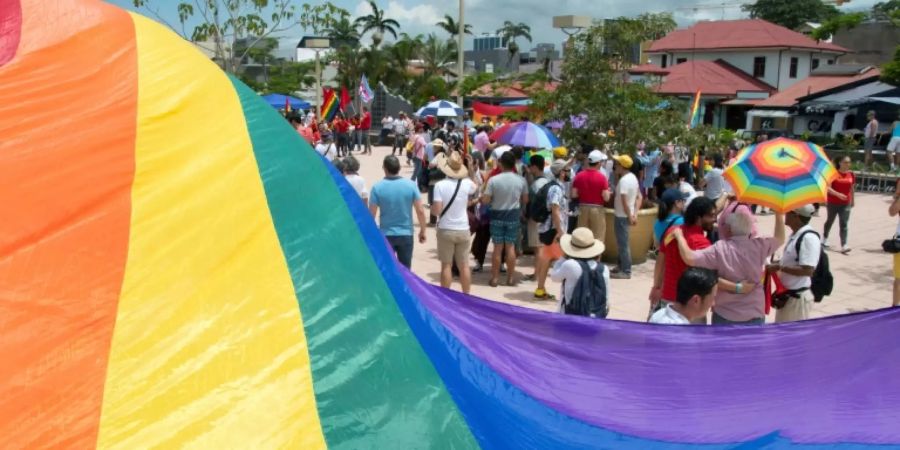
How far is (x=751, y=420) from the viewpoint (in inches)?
158

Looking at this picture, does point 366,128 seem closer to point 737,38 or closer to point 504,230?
point 504,230

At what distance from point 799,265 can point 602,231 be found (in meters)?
4.12

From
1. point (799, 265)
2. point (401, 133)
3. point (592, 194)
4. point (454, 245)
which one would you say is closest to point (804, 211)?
point (799, 265)

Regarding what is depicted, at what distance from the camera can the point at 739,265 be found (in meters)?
5.18

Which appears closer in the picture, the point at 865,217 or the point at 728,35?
the point at 865,217

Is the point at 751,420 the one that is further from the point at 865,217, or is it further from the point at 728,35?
the point at 728,35

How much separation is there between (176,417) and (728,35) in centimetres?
5865

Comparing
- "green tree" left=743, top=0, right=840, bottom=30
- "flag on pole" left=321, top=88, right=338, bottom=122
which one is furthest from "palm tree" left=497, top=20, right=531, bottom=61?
"flag on pole" left=321, top=88, right=338, bottom=122

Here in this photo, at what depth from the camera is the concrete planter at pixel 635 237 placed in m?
10.3

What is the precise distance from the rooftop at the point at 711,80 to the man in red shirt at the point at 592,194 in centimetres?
3540

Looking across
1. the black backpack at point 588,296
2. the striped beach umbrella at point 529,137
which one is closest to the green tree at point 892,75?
the striped beach umbrella at point 529,137

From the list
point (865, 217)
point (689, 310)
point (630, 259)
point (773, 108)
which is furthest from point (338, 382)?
point (773, 108)

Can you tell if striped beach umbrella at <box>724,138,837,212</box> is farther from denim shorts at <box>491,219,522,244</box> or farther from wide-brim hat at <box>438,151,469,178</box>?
denim shorts at <box>491,219,522,244</box>

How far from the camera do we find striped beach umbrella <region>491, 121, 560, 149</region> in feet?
38.1
